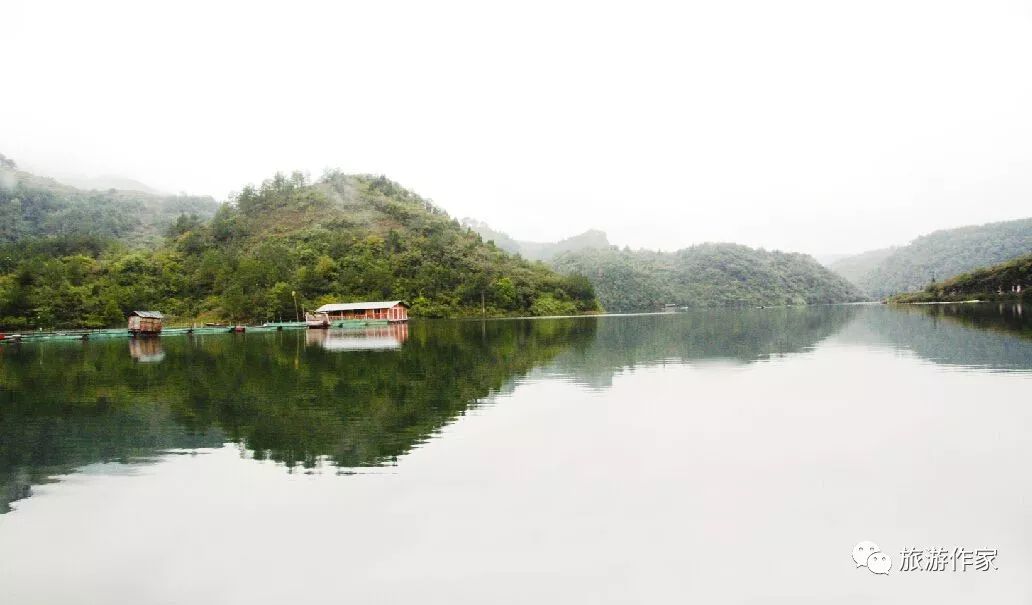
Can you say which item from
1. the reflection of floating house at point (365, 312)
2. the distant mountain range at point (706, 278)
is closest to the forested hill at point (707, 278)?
the distant mountain range at point (706, 278)

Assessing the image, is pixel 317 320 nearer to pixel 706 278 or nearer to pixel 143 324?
pixel 143 324

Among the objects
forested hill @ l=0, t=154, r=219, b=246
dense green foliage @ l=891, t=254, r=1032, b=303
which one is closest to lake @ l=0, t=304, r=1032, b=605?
dense green foliage @ l=891, t=254, r=1032, b=303

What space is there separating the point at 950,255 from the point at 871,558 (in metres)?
205

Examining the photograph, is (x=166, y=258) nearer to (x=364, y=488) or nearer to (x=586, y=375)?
(x=586, y=375)

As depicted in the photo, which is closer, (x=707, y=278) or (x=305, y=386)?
(x=305, y=386)

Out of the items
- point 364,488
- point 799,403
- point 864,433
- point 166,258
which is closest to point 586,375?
point 799,403

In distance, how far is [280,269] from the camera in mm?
77562

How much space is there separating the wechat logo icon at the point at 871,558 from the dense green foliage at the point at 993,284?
9796 centimetres

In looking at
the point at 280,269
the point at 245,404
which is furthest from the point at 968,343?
the point at 280,269

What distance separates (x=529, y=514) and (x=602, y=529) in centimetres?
97

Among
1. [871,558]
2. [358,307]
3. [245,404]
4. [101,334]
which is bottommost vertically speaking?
[871,558]

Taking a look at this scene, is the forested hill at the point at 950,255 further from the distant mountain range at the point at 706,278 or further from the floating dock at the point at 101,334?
the floating dock at the point at 101,334

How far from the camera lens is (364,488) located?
855cm

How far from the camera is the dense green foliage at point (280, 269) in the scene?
6625 cm
